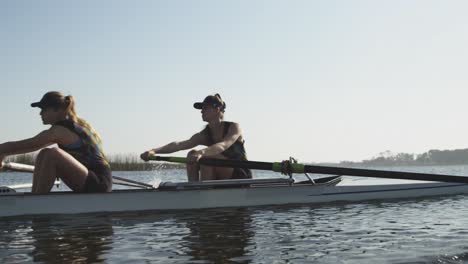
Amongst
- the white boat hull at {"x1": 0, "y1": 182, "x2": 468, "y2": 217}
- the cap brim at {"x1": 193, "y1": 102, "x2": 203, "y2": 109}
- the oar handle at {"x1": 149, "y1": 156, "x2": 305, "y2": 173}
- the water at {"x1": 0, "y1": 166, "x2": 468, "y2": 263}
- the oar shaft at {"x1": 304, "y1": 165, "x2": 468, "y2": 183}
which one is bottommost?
the water at {"x1": 0, "y1": 166, "x2": 468, "y2": 263}

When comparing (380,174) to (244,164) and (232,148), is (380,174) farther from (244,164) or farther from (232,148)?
(232,148)

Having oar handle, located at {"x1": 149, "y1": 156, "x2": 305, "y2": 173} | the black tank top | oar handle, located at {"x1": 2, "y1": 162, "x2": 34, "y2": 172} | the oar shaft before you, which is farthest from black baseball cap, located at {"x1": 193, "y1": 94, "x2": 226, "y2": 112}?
oar handle, located at {"x1": 2, "y1": 162, "x2": 34, "y2": 172}

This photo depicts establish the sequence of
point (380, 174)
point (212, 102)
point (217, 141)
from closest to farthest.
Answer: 1. point (380, 174)
2. point (212, 102)
3. point (217, 141)

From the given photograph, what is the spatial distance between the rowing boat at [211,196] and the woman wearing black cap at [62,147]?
0.32m

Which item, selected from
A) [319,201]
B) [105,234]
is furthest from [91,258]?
[319,201]

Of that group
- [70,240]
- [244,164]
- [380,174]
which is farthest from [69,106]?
[380,174]

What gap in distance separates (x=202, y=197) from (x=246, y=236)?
113 inches

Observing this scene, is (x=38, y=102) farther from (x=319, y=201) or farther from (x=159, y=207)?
(x=319, y=201)

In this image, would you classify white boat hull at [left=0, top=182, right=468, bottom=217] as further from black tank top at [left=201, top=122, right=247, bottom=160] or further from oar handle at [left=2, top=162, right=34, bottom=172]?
oar handle at [left=2, top=162, right=34, bottom=172]

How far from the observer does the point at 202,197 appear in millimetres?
8820

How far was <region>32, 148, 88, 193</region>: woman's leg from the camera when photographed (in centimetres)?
706

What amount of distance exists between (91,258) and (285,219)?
11.7ft

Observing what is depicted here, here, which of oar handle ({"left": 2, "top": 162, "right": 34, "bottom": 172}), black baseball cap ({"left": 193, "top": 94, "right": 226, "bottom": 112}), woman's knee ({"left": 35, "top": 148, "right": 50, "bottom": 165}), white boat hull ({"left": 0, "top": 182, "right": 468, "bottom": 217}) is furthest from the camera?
black baseball cap ({"left": 193, "top": 94, "right": 226, "bottom": 112})

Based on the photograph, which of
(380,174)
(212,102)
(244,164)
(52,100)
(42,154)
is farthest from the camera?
(212,102)
